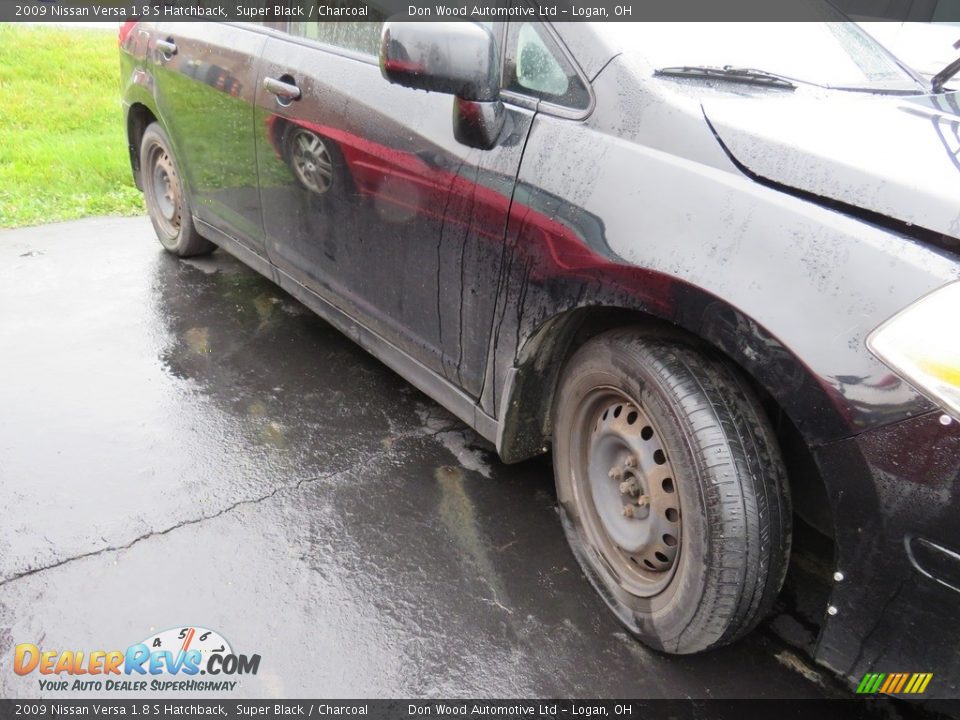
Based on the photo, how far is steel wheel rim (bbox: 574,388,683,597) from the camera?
6.20 feet

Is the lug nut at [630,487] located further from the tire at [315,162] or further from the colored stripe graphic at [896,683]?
the tire at [315,162]

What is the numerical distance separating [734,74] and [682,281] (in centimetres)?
66

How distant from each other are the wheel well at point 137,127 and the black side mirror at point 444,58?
2.76 metres

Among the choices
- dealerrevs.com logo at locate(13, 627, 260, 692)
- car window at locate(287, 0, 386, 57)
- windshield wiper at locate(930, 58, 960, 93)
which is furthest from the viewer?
car window at locate(287, 0, 386, 57)

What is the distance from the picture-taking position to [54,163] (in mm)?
6000

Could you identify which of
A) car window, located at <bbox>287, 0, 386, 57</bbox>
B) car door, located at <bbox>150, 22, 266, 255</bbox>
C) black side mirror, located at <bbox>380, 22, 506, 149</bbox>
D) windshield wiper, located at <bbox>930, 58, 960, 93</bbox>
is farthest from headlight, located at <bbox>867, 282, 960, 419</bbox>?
car door, located at <bbox>150, 22, 266, 255</bbox>

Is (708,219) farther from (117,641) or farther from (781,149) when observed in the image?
(117,641)

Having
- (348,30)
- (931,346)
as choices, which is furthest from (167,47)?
(931,346)

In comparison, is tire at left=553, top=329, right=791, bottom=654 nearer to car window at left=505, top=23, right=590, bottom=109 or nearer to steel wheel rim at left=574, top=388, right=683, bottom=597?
steel wheel rim at left=574, top=388, right=683, bottom=597

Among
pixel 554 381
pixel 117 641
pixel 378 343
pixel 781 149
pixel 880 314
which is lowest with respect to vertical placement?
pixel 117 641

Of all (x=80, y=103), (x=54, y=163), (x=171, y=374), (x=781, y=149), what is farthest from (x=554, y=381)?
(x=80, y=103)

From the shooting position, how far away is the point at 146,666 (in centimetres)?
196

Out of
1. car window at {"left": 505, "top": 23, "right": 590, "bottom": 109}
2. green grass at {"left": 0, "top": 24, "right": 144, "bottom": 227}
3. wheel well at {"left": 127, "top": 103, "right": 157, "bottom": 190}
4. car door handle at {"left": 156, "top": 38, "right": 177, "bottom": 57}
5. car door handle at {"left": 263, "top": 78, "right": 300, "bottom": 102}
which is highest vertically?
car window at {"left": 505, "top": 23, "right": 590, "bottom": 109}

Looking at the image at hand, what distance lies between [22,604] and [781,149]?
7.50 ft
